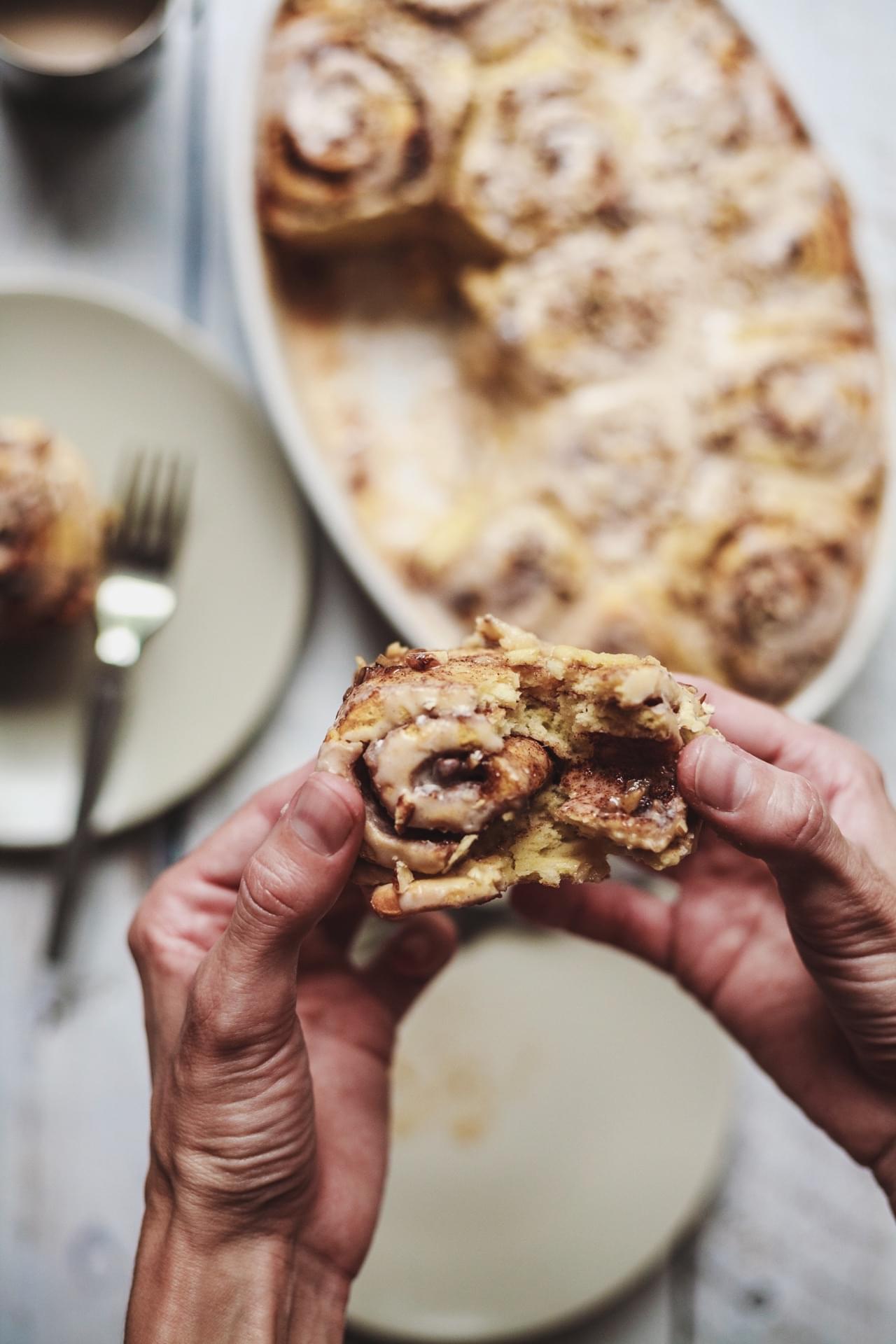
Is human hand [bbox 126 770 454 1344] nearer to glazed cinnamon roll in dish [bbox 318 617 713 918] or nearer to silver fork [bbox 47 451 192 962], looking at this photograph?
glazed cinnamon roll in dish [bbox 318 617 713 918]

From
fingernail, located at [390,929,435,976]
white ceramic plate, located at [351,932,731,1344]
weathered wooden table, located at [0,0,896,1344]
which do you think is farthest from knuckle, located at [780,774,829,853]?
weathered wooden table, located at [0,0,896,1344]

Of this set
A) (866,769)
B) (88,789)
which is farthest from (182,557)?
(866,769)

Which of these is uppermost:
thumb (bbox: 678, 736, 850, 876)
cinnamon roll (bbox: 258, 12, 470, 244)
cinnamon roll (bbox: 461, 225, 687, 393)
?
cinnamon roll (bbox: 258, 12, 470, 244)

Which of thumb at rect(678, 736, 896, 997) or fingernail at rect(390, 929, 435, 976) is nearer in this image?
thumb at rect(678, 736, 896, 997)

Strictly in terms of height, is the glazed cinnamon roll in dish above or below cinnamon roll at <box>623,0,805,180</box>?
below

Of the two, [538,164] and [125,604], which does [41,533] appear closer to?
[125,604]

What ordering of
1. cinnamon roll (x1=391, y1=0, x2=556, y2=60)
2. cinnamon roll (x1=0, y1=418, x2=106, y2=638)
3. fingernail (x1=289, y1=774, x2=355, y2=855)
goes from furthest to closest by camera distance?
1. cinnamon roll (x1=391, y1=0, x2=556, y2=60)
2. cinnamon roll (x1=0, y1=418, x2=106, y2=638)
3. fingernail (x1=289, y1=774, x2=355, y2=855)

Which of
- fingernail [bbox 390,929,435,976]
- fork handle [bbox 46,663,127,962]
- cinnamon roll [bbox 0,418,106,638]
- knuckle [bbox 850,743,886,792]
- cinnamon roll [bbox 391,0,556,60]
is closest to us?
knuckle [bbox 850,743,886,792]
